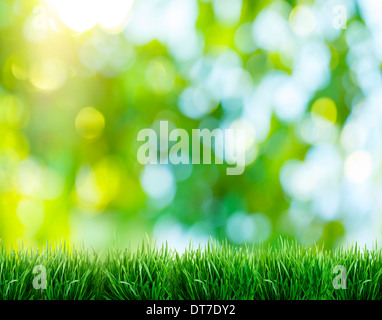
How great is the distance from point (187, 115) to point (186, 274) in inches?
13.1

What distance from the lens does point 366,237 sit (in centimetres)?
92

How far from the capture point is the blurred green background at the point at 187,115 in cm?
94

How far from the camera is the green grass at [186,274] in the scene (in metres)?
0.79

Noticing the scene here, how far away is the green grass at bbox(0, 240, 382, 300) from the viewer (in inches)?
31.1

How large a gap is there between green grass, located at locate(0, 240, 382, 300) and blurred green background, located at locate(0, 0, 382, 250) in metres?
0.07

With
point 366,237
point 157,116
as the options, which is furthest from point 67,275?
point 366,237

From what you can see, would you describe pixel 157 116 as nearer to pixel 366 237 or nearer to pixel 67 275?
pixel 67 275

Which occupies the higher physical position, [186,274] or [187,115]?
[187,115]

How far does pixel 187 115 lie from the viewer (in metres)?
0.97

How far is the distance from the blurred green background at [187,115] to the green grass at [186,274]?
2.6 inches

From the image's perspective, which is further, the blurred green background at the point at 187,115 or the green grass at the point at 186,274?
the blurred green background at the point at 187,115

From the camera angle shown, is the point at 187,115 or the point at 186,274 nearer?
the point at 186,274

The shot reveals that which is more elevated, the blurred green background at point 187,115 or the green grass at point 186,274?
the blurred green background at point 187,115
